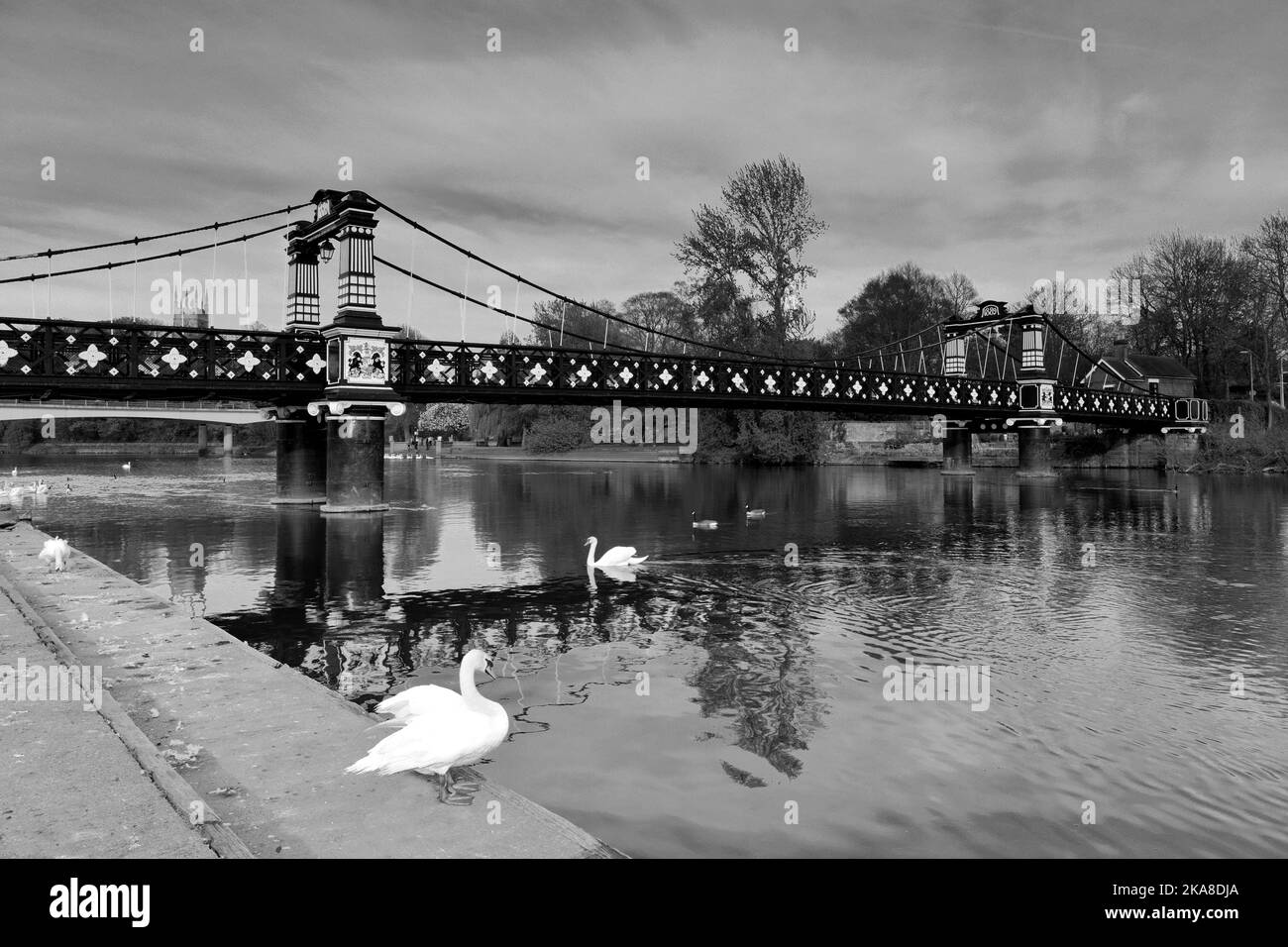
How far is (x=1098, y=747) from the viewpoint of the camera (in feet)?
30.3

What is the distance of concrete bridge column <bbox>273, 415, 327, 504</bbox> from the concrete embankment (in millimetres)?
27168

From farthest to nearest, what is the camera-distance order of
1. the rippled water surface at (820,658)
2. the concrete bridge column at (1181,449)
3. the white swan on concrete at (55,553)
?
the concrete bridge column at (1181,449) < the white swan on concrete at (55,553) < the rippled water surface at (820,658)

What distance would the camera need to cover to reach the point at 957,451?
238 feet

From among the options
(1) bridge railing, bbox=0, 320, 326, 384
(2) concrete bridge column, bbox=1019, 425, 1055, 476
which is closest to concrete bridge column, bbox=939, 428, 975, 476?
(2) concrete bridge column, bbox=1019, 425, 1055, 476

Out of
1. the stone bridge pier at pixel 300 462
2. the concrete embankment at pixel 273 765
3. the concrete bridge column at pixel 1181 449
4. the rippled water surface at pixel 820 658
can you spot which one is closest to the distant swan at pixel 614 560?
the rippled water surface at pixel 820 658

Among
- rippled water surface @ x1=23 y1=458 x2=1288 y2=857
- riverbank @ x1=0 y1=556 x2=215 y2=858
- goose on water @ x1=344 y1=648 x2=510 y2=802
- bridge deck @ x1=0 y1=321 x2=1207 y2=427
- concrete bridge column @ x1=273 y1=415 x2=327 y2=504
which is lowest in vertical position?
rippled water surface @ x1=23 y1=458 x2=1288 y2=857

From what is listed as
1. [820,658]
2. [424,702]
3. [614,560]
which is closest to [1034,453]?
[614,560]

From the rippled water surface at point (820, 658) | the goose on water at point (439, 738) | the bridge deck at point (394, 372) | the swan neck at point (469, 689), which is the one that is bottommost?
the rippled water surface at point (820, 658)

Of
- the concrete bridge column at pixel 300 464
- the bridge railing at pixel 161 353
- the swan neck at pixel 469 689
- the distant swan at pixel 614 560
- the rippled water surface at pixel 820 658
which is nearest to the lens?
the swan neck at pixel 469 689

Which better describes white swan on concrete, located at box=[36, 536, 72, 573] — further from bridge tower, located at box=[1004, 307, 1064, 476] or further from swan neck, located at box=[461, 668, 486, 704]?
bridge tower, located at box=[1004, 307, 1064, 476]

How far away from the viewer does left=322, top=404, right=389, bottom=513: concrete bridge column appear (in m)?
32.2

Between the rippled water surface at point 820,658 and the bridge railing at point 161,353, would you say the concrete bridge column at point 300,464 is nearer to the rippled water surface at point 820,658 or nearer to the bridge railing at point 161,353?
the rippled water surface at point 820,658

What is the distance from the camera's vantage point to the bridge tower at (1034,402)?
64.8 meters

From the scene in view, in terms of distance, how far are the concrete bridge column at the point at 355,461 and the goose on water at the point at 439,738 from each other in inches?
1046
